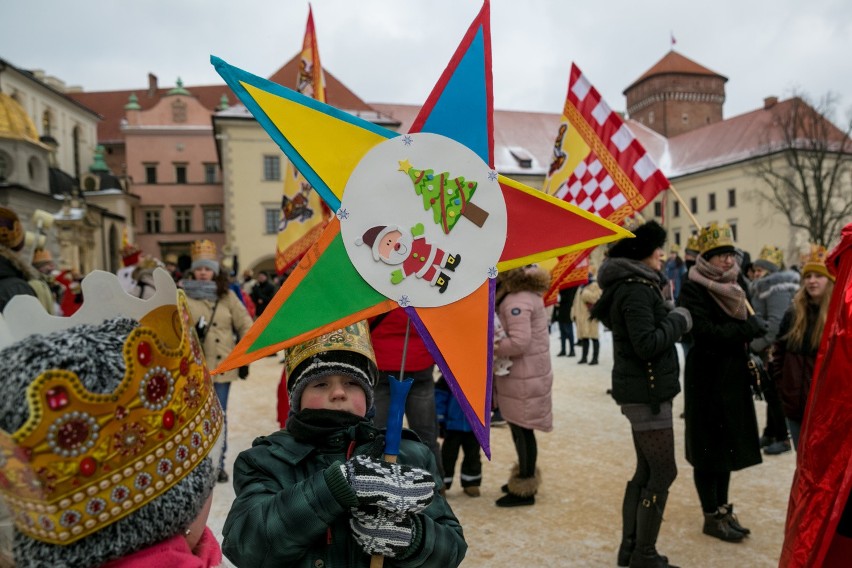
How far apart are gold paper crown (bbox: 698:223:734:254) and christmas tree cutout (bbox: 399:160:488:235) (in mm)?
2539

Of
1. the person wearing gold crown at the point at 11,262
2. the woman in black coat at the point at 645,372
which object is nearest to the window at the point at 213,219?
the person wearing gold crown at the point at 11,262

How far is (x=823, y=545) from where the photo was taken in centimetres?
195

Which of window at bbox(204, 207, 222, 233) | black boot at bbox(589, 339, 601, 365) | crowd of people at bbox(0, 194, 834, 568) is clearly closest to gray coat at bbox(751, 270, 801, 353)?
crowd of people at bbox(0, 194, 834, 568)

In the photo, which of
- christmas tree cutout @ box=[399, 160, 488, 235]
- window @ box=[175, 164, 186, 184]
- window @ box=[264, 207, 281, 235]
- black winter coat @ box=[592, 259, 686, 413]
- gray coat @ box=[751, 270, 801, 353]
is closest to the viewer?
christmas tree cutout @ box=[399, 160, 488, 235]

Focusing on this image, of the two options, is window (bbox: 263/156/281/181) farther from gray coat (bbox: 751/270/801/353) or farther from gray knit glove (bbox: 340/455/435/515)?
gray knit glove (bbox: 340/455/435/515)

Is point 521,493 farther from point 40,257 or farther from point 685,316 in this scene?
point 40,257

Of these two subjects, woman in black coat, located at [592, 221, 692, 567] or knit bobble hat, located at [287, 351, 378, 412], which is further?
woman in black coat, located at [592, 221, 692, 567]

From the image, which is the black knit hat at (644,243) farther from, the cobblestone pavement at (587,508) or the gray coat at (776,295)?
the gray coat at (776,295)

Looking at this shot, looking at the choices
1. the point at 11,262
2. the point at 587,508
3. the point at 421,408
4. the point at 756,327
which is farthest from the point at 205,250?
the point at 756,327

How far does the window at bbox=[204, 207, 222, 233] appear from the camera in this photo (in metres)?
45.8

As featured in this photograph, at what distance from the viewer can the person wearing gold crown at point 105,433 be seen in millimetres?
994

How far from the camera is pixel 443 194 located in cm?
177

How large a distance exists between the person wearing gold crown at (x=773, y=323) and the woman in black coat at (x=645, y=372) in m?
2.35

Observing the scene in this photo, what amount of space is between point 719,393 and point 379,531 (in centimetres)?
296
